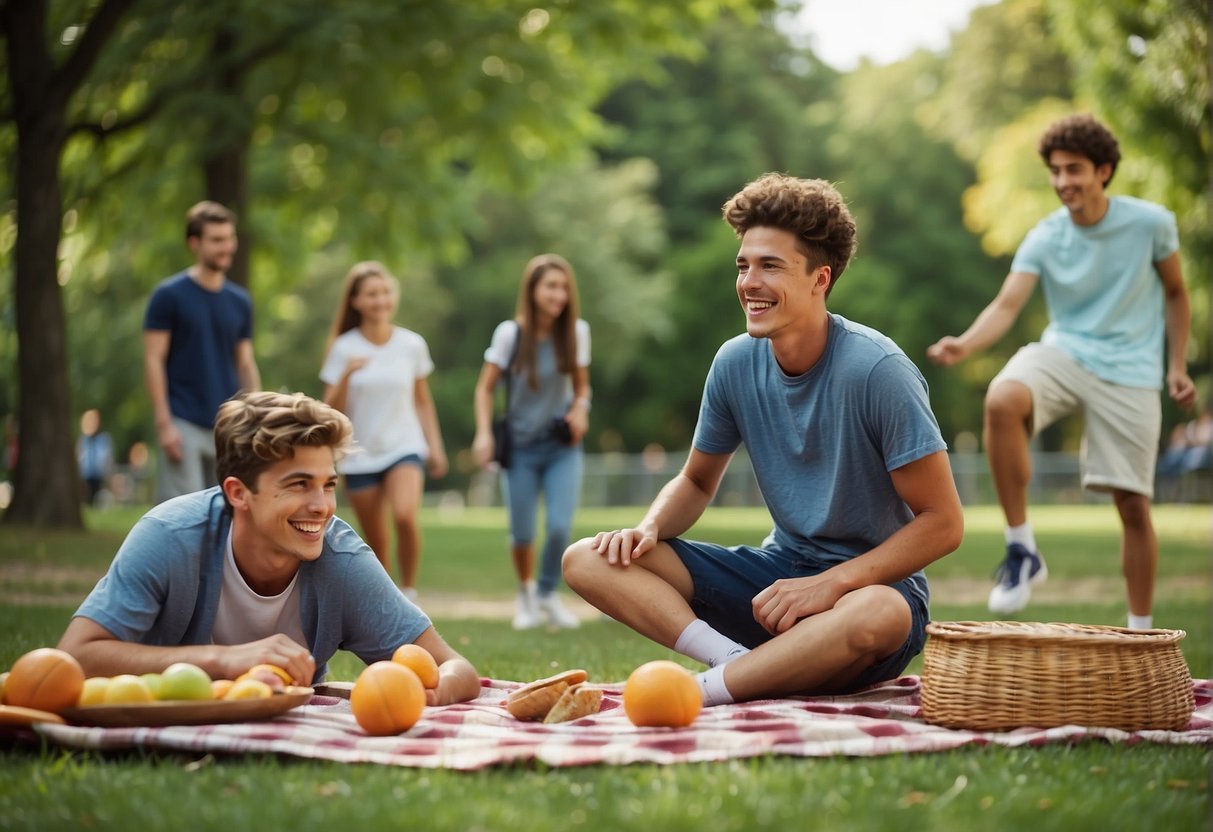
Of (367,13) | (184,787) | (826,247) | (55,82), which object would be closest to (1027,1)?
(367,13)

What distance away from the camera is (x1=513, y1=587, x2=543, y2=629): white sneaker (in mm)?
9266

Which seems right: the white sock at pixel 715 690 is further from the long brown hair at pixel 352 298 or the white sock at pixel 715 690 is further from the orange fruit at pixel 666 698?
the long brown hair at pixel 352 298

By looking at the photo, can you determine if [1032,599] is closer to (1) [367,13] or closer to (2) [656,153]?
(1) [367,13]

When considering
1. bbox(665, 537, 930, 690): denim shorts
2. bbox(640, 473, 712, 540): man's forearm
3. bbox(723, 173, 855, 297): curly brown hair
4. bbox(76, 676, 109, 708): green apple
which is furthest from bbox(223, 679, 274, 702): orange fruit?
bbox(723, 173, 855, 297): curly brown hair

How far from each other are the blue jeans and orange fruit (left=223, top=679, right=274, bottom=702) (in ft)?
17.0

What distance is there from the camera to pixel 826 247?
4.94 metres

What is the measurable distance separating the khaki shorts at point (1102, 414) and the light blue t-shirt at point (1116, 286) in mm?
71

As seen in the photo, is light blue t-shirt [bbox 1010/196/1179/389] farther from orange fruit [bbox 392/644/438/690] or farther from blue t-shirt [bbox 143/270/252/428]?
blue t-shirt [bbox 143/270/252/428]

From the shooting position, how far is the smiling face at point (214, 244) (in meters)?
8.62

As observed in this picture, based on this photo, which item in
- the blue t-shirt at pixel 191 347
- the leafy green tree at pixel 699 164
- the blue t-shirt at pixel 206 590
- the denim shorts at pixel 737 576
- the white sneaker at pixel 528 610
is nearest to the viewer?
the blue t-shirt at pixel 206 590

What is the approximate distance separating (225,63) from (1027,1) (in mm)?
22948

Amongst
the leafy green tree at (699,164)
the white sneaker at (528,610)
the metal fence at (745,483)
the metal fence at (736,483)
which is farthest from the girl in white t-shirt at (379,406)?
the leafy green tree at (699,164)

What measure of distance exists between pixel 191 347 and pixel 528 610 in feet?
8.80

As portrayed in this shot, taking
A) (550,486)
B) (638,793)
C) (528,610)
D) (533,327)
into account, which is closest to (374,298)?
(533,327)
